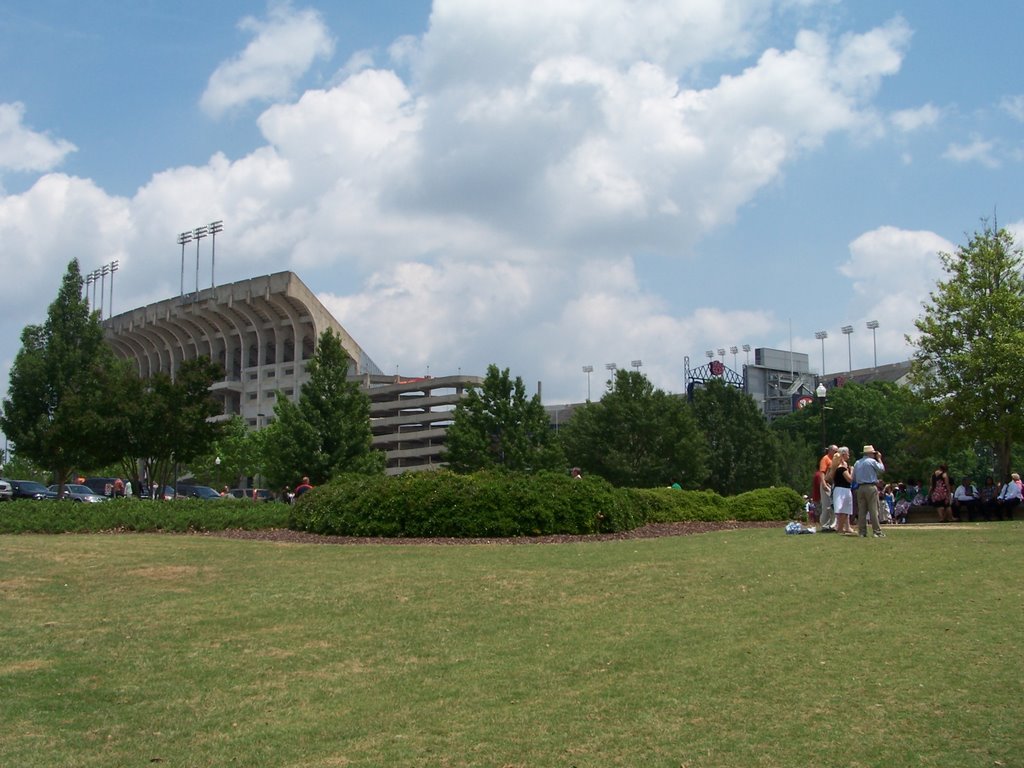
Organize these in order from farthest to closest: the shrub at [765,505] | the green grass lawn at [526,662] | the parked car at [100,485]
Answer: the parked car at [100,485], the shrub at [765,505], the green grass lawn at [526,662]

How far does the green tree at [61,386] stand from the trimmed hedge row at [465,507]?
52.7ft

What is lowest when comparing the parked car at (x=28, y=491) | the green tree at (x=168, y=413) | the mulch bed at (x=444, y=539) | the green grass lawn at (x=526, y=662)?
the green grass lawn at (x=526, y=662)

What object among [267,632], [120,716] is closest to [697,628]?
[267,632]

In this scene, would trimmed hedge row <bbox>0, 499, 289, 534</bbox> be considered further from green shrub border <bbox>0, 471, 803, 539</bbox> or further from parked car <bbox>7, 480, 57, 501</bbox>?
parked car <bbox>7, 480, 57, 501</bbox>

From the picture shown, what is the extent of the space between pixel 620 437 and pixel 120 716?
44.6 metres

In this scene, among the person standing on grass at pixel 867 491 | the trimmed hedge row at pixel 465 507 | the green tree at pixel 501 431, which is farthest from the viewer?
the green tree at pixel 501 431

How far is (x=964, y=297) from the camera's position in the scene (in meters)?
31.5

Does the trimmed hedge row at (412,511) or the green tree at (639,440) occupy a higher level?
the green tree at (639,440)

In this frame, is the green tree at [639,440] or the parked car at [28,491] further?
the green tree at [639,440]

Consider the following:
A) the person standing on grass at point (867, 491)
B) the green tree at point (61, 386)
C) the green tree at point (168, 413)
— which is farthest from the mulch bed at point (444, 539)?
the green tree at point (61, 386)

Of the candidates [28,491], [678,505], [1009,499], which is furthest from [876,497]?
[28,491]

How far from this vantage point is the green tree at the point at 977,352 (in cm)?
3014

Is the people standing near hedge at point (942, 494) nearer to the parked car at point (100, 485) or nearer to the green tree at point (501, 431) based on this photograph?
the green tree at point (501, 431)

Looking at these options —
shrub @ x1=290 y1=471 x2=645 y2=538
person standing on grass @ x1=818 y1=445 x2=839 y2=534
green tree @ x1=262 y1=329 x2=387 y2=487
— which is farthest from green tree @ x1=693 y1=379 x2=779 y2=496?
shrub @ x1=290 y1=471 x2=645 y2=538
